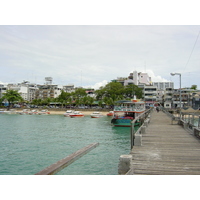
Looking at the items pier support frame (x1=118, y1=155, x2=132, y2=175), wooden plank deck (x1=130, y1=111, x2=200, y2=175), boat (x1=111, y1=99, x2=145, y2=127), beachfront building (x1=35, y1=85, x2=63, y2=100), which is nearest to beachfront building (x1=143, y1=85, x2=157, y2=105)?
beachfront building (x1=35, y1=85, x2=63, y2=100)

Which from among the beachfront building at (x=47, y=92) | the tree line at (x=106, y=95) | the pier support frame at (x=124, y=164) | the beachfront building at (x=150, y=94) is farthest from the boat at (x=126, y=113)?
the beachfront building at (x=47, y=92)

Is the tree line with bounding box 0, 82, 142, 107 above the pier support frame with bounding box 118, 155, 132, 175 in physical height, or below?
above

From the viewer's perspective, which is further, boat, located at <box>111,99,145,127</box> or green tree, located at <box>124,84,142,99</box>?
green tree, located at <box>124,84,142,99</box>

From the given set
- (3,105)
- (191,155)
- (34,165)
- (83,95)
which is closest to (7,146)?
(34,165)

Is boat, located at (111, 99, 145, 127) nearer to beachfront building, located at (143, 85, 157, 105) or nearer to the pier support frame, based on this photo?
the pier support frame

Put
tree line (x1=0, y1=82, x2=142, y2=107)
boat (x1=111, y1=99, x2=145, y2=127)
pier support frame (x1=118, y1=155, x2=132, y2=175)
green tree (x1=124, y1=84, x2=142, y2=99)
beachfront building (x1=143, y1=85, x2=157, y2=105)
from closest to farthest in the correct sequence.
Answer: pier support frame (x1=118, y1=155, x2=132, y2=175) → boat (x1=111, y1=99, x2=145, y2=127) → tree line (x1=0, y1=82, x2=142, y2=107) → green tree (x1=124, y1=84, x2=142, y2=99) → beachfront building (x1=143, y1=85, x2=157, y2=105)

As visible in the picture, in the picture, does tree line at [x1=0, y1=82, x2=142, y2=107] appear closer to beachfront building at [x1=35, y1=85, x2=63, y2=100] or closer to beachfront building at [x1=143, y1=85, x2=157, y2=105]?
beachfront building at [x1=143, y1=85, x2=157, y2=105]

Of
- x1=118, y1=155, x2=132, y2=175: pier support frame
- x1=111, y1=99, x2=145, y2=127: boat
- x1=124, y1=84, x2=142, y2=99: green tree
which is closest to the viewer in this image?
x1=118, y1=155, x2=132, y2=175: pier support frame

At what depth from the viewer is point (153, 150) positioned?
10.7 metres

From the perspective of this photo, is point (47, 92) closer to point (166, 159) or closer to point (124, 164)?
point (166, 159)

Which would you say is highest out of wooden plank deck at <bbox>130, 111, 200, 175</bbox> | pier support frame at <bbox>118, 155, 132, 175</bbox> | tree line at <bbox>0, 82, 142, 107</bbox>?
tree line at <bbox>0, 82, 142, 107</bbox>

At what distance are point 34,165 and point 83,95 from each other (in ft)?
319

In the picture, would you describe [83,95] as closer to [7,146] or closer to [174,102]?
[174,102]

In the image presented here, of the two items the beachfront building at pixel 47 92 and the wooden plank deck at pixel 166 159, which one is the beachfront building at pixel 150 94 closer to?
the beachfront building at pixel 47 92
